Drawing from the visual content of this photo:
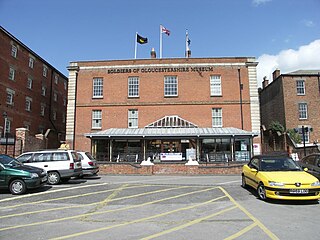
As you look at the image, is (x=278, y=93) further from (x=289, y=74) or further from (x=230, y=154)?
(x=230, y=154)

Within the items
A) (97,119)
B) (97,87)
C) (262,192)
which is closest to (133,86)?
(97,87)

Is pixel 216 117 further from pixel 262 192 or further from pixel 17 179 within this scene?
pixel 17 179

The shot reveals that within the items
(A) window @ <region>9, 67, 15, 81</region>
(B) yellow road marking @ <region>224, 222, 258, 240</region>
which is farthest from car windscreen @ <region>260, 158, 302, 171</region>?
(A) window @ <region>9, 67, 15, 81</region>

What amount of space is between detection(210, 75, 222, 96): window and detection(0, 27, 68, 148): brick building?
19.6 m

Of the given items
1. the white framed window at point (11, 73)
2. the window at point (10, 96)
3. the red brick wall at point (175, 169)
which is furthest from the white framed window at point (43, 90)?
the red brick wall at point (175, 169)

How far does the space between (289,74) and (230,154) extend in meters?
17.3

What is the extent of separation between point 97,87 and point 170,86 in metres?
7.89

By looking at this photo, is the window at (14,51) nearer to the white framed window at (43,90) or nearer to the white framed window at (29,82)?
the white framed window at (29,82)

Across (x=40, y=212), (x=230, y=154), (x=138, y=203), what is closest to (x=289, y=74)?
(x=230, y=154)

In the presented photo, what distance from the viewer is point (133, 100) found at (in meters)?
28.2

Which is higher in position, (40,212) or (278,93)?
(278,93)

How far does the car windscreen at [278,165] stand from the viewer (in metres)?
9.94

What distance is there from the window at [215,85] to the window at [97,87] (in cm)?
1177

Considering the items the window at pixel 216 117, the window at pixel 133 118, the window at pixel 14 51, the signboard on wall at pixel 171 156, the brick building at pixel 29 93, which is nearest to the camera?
the signboard on wall at pixel 171 156
